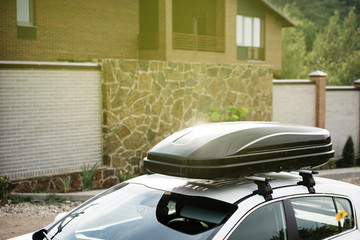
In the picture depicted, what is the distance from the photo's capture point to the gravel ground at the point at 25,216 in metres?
7.38

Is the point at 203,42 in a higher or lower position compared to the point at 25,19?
lower

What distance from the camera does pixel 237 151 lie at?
3.39 metres

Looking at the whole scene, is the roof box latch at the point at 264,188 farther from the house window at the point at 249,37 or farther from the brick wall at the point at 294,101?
the house window at the point at 249,37

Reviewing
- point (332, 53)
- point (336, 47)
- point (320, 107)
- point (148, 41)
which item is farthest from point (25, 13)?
point (336, 47)

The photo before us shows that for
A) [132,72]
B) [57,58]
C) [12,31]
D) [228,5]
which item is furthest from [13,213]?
[228,5]

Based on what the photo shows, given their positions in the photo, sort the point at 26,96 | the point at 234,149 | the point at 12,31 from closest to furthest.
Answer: the point at 234,149 → the point at 26,96 → the point at 12,31

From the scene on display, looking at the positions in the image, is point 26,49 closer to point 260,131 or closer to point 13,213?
point 13,213

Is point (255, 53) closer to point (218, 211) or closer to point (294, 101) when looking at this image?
point (294, 101)

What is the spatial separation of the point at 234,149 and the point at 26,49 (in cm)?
1636

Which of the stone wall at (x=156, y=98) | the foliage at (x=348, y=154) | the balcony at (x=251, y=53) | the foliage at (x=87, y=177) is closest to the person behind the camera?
the foliage at (x=87, y=177)

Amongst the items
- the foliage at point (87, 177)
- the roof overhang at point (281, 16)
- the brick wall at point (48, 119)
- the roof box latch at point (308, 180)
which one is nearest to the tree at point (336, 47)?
the roof overhang at point (281, 16)

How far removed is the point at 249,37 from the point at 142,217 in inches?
1051

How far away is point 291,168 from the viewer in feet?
12.2

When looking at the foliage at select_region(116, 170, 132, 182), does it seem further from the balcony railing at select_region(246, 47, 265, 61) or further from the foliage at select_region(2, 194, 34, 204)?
the balcony railing at select_region(246, 47, 265, 61)
